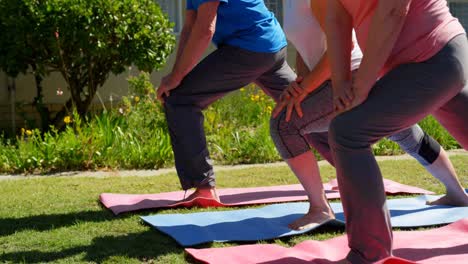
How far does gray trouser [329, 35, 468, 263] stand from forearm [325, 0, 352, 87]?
21 cm

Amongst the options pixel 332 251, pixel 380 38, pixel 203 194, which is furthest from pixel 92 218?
pixel 380 38

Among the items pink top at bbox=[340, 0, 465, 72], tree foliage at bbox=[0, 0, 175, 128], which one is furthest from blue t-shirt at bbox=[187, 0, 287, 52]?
tree foliage at bbox=[0, 0, 175, 128]

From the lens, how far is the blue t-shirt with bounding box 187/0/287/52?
16.6 ft

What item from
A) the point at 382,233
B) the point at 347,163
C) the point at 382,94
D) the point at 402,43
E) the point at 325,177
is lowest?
the point at 325,177

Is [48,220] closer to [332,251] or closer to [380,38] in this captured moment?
[332,251]

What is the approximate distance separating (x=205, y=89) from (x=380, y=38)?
77.8 inches

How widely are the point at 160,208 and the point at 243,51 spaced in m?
1.20

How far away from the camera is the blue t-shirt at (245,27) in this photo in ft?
16.6

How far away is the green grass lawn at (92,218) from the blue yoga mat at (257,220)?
0.08m

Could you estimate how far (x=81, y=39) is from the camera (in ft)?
27.5

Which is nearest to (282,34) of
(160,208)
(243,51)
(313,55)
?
(243,51)

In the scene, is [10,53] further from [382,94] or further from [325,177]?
[382,94]

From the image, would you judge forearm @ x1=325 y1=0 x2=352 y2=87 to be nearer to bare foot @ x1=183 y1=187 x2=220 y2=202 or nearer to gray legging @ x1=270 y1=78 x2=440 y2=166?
gray legging @ x1=270 y1=78 x2=440 y2=166

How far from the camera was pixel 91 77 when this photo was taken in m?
8.98
